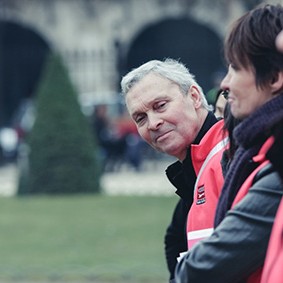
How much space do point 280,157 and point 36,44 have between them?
32.8m

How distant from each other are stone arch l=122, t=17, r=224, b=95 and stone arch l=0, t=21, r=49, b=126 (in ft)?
8.45

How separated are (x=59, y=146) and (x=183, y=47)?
15063mm

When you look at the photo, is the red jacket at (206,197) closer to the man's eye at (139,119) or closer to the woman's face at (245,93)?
the man's eye at (139,119)

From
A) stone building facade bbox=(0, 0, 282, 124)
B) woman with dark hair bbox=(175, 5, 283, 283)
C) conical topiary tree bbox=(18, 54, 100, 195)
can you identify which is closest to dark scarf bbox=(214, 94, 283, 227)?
woman with dark hair bbox=(175, 5, 283, 283)

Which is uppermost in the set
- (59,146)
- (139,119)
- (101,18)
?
(139,119)

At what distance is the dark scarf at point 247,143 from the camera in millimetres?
3123

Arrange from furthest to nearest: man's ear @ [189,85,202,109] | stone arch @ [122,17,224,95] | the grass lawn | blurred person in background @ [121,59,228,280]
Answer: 1. stone arch @ [122,17,224,95]
2. the grass lawn
3. man's ear @ [189,85,202,109]
4. blurred person in background @ [121,59,228,280]

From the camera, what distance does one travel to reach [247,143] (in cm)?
321

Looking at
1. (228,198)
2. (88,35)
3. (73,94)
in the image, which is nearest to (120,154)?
(73,94)

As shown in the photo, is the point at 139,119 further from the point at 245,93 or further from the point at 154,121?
the point at 245,93

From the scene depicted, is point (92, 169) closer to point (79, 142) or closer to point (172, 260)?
point (79, 142)

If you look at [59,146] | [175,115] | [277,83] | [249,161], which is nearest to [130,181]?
[59,146]

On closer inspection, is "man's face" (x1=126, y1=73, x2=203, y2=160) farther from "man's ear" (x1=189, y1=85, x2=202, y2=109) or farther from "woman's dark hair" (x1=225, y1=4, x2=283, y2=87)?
"woman's dark hair" (x1=225, y1=4, x2=283, y2=87)

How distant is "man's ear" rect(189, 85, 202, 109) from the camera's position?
4110 millimetres
